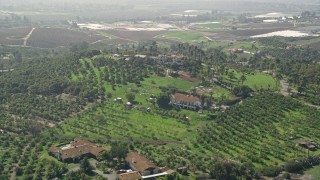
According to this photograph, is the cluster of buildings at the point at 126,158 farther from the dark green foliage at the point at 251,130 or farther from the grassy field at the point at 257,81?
the grassy field at the point at 257,81

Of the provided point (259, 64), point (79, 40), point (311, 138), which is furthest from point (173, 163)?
point (79, 40)

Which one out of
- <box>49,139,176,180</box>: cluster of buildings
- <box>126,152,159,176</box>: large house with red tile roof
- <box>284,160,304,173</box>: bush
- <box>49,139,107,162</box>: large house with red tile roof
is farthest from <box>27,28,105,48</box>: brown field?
<box>284,160,304,173</box>: bush

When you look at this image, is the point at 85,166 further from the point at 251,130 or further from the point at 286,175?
the point at 251,130

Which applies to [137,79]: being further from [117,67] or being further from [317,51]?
[317,51]

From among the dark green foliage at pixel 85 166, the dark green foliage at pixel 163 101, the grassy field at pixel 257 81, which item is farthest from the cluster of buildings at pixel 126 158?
the grassy field at pixel 257 81

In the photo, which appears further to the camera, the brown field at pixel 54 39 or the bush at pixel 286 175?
the brown field at pixel 54 39

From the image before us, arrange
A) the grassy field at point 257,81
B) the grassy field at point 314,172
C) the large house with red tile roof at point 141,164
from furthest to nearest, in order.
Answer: the grassy field at point 257,81
the grassy field at point 314,172
the large house with red tile roof at point 141,164

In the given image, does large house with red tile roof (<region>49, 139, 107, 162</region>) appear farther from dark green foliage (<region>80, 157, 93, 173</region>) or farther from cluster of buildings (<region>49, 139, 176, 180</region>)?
dark green foliage (<region>80, 157, 93, 173</region>)

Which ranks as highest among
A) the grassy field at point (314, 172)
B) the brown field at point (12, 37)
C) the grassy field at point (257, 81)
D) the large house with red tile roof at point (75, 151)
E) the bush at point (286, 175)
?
the grassy field at point (257, 81)
